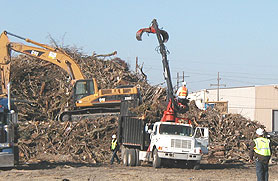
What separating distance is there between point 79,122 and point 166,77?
621 centimetres

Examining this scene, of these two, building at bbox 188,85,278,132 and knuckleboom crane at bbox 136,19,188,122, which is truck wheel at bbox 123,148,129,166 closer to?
knuckleboom crane at bbox 136,19,188,122

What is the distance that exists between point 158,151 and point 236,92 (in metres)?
Result: 51.6

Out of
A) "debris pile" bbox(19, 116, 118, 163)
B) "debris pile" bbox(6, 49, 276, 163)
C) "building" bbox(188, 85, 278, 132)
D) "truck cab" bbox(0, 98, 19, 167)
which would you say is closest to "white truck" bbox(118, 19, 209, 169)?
"debris pile" bbox(6, 49, 276, 163)

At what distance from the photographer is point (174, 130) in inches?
834

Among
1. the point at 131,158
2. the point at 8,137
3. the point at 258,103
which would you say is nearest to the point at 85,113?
the point at 131,158

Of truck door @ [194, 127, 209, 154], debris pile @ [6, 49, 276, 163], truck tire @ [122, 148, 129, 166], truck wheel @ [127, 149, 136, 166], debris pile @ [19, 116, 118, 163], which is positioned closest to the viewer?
truck door @ [194, 127, 209, 154]

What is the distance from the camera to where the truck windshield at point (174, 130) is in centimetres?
2109

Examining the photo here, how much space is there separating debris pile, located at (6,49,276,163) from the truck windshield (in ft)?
6.62

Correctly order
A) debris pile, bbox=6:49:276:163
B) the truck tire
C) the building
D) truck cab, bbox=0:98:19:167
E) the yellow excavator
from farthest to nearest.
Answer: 1. the building
2. the yellow excavator
3. debris pile, bbox=6:49:276:163
4. the truck tire
5. truck cab, bbox=0:98:19:167

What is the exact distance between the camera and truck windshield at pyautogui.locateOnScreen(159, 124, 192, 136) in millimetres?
21094

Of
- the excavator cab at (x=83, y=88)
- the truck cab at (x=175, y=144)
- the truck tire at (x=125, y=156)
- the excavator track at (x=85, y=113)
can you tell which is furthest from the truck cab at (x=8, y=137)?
the excavator cab at (x=83, y=88)

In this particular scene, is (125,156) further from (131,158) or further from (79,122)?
(79,122)

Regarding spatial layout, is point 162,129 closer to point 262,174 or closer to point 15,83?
point 262,174

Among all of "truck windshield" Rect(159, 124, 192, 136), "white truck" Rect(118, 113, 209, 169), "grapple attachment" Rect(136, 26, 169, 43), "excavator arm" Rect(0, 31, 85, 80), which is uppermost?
"grapple attachment" Rect(136, 26, 169, 43)
